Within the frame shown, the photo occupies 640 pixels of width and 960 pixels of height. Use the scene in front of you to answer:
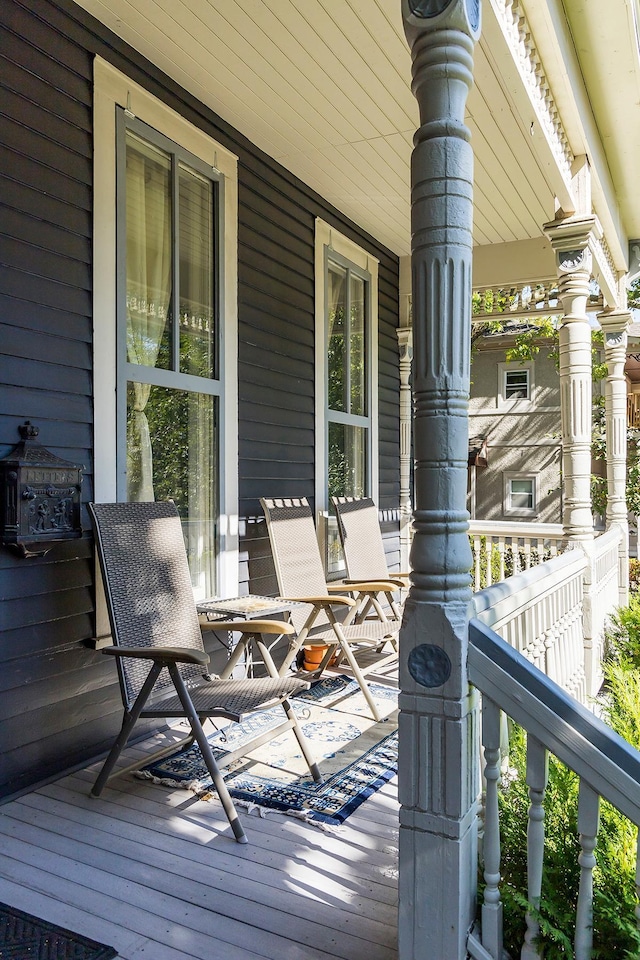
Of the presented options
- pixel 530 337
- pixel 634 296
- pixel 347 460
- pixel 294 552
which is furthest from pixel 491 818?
pixel 530 337

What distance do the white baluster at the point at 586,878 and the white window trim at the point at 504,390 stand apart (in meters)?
14.8

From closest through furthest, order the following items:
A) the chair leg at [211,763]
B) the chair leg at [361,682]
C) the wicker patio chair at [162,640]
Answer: the chair leg at [211,763], the wicker patio chair at [162,640], the chair leg at [361,682]

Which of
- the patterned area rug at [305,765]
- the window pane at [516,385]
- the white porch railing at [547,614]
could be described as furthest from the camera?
the window pane at [516,385]

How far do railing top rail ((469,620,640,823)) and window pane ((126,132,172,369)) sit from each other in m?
2.34

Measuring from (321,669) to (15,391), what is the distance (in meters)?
2.25

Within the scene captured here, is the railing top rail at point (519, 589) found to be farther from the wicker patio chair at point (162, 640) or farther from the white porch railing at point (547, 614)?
the wicker patio chair at point (162, 640)

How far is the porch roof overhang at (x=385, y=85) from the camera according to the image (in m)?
2.96

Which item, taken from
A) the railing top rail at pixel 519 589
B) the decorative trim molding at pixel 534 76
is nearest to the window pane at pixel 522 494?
the decorative trim molding at pixel 534 76

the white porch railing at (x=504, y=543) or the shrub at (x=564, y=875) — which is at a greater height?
the white porch railing at (x=504, y=543)

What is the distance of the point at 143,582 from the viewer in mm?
2912

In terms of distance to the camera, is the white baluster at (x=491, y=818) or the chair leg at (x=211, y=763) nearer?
the white baluster at (x=491, y=818)

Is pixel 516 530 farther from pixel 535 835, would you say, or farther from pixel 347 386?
pixel 535 835

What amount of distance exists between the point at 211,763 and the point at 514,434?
14.5 m

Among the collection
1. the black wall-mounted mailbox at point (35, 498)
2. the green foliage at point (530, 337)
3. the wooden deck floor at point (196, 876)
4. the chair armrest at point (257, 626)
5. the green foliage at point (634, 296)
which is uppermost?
the green foliage at point (634, 296)
